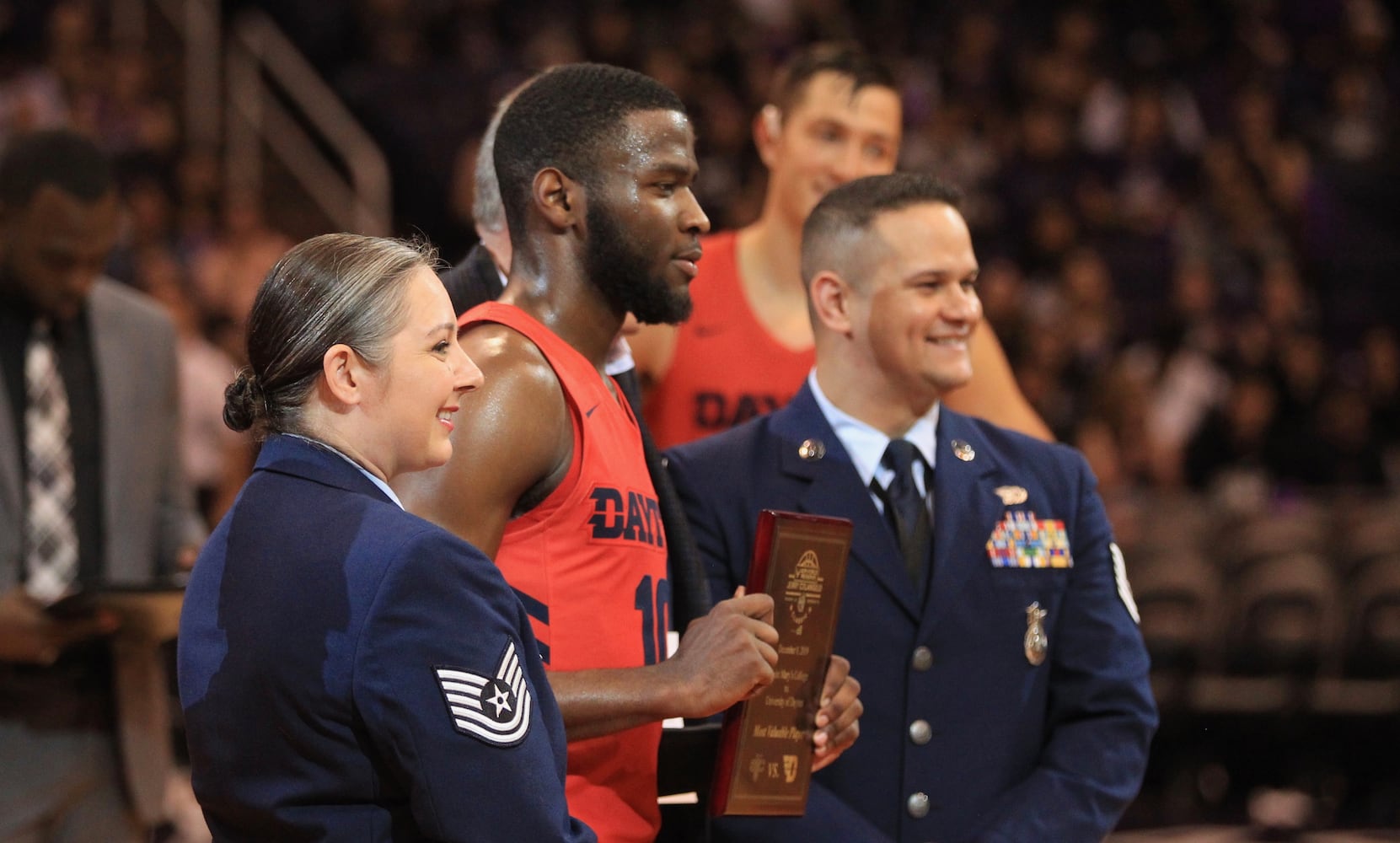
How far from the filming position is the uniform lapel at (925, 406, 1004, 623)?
3.03 meters

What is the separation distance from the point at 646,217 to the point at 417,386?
2.24 feet

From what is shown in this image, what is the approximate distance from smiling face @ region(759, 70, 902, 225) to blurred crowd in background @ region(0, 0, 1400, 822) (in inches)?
176

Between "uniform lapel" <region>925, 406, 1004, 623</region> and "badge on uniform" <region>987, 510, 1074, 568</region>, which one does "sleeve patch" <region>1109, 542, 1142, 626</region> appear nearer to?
"badge on uniform" <region>987, 510, 1074, 568</region>

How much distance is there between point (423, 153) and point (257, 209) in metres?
1.31

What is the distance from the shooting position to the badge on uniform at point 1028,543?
307 cm

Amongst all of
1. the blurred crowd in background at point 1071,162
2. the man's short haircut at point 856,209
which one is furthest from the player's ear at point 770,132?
the blurred crowd in background at point 1071,162

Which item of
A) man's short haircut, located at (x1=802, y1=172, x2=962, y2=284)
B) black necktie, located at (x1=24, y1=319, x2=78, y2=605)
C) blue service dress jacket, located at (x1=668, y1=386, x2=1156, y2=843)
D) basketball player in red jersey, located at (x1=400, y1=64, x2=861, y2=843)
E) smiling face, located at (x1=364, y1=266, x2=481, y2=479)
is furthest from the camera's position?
black necktie, located at (x1=24, y1=319, x2=78, y2=605)

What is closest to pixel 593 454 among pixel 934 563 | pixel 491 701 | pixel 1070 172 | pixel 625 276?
pixel 625 276

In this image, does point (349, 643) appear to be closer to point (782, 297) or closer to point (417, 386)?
point (417, 386)

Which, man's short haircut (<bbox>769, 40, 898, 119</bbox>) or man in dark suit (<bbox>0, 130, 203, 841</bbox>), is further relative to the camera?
man's short haircut (<bbox>769, 40, 898, 119</bbox>)

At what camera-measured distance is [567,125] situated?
8.96 ft

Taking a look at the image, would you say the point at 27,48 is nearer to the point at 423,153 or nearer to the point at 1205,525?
the point at 423,153

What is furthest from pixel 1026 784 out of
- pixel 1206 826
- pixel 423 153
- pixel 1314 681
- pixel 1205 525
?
pixel 423 153

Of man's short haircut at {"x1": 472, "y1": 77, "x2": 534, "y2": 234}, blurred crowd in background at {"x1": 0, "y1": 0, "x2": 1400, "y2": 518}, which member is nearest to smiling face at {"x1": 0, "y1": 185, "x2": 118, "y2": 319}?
man's short haircut at {"x1": 472, "y1": 77, "x2": 534, "y2": 234}
